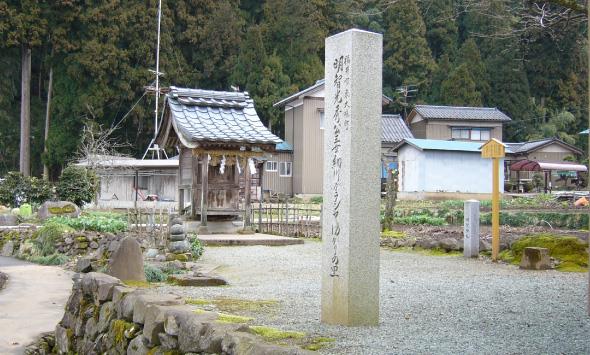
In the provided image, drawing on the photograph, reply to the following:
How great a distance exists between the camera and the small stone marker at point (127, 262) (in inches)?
386

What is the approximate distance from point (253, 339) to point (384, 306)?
3304mm

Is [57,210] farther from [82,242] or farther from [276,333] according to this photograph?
[276,333]

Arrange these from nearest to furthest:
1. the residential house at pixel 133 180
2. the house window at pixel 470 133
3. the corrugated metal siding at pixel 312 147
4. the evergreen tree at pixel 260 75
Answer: the residential house at pixel 133 180 < the corrugated metal siding at pixel 312 147 < the evergreen tree at pixel 260 75 < the house window at pixel 470 133

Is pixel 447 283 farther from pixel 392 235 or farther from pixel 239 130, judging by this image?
pixel 239 130

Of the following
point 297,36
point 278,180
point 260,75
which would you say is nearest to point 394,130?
point 278,180

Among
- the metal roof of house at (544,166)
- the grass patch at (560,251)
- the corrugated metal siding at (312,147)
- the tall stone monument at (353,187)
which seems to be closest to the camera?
the tall stone monument at (353,187)

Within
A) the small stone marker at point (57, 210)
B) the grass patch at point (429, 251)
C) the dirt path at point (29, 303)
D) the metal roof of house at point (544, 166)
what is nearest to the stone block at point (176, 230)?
the dirt path at point (29, 303)

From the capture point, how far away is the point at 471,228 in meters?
13.3

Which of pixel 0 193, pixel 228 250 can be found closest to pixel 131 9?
pixel 0 193

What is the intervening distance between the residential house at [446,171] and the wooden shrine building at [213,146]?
18341 millimetres

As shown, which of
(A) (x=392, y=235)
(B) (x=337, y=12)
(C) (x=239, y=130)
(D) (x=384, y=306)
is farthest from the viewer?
(B) (x=337, y=12)

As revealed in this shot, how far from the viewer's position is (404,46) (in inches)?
1961

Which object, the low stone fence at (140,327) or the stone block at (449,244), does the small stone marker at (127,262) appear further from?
the stone block at (449,244)

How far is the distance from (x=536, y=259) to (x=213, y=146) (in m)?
10.2
